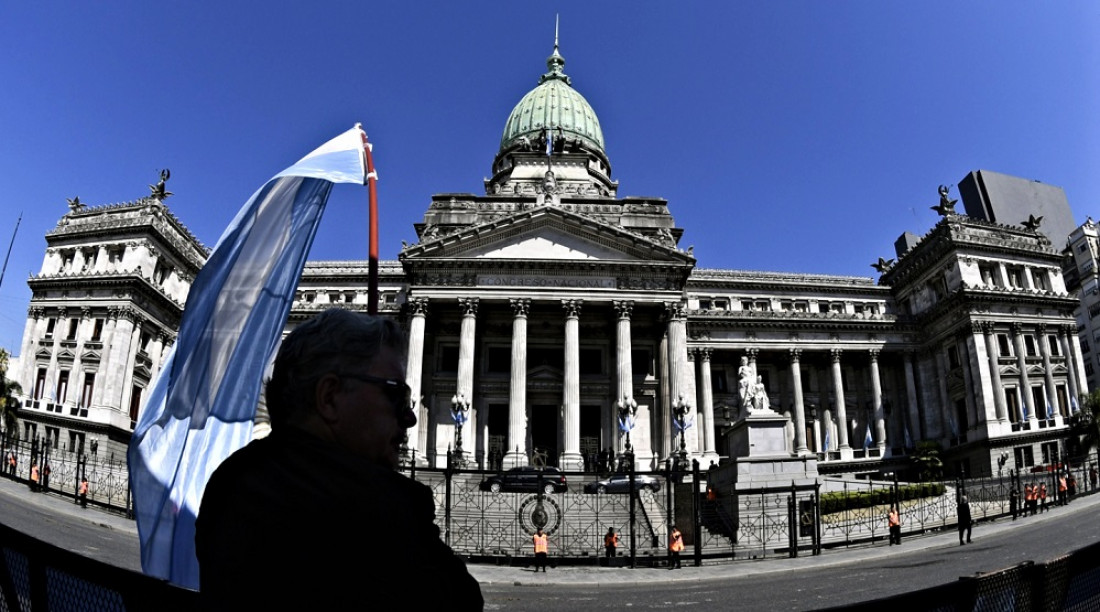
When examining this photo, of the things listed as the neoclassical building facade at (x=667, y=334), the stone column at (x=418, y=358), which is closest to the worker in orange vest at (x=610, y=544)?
the neoclassical building facade at (x=667, y=334)

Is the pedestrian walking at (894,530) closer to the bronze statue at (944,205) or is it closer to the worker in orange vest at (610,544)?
the worker in orange vest at (610,544)

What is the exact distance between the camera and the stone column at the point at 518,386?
130ft

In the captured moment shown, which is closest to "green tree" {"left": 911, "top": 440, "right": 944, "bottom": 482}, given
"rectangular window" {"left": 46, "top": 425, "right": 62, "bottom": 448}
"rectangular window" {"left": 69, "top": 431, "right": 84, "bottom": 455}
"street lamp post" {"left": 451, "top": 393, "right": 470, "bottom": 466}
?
"street lamp post" {"left": 451, "top": 393, "right": 470, "bottom": 466}

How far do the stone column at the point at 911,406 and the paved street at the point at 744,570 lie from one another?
90.6 ft

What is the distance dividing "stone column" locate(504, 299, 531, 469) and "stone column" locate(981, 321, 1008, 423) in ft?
103

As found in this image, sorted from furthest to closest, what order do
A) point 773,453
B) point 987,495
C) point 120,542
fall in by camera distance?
point 987,495
point 773,453
point 120,542

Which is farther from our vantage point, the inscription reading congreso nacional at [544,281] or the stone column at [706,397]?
the stone column at [706,397]

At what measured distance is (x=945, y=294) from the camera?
175 feet

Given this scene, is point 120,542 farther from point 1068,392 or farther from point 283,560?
point 1068,392

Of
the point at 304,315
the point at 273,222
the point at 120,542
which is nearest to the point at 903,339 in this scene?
the point at 304,315

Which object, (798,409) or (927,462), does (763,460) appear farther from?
(798,409)

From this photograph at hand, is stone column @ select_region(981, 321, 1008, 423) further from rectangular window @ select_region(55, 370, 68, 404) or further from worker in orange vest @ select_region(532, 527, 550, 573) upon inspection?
rectangular window @ select_region(55, 370, 68, 404)

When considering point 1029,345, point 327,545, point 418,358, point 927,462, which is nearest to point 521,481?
point 418,358

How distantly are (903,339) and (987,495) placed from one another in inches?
960
